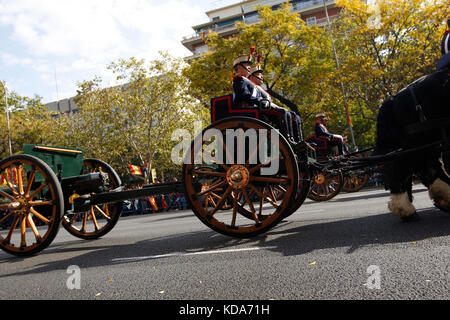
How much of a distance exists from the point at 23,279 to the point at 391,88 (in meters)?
19.0

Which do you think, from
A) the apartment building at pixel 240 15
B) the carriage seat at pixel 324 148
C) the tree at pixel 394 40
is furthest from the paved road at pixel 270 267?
the apartment building at pixel 240 15

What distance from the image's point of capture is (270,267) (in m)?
2.85

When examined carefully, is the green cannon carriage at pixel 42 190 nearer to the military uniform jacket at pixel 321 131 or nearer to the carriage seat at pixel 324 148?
the carriage seat at pixel 324 148

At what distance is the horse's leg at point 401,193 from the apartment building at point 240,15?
45157 millimetres

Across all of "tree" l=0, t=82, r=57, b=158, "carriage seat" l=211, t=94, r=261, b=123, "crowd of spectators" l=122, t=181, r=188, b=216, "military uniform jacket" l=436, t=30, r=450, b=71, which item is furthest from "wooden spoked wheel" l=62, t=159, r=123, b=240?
"tree" l=0, t=82, r=57, b=158

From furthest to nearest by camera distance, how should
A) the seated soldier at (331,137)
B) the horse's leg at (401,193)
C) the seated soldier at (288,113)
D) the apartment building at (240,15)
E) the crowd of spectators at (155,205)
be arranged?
the apartment building at (240,15)
the crowd of spectators at (155,205)
the seated soldier at (331,137)
the seated soldier at (288,113)
the horse's leg at (401,193)

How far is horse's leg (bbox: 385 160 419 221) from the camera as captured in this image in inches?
158

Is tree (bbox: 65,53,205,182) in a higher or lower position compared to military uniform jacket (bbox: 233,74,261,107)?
higher

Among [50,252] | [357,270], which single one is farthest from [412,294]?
[50,252]

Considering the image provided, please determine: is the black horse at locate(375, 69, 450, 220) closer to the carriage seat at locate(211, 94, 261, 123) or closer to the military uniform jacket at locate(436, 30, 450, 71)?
the military uniform jacket at locate(436, 30, 450, 71)

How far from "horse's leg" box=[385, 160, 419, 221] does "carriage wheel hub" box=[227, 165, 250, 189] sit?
182 cm

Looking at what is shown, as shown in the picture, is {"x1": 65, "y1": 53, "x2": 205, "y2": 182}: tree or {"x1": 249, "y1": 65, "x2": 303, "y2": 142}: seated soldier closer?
{"x1": 249, "y1": 65, "x2": 303, "y2": 142}: seated soldier

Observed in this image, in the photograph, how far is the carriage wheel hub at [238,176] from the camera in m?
3.82

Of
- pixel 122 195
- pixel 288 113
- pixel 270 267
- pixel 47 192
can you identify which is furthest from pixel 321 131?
pixel 270 267
